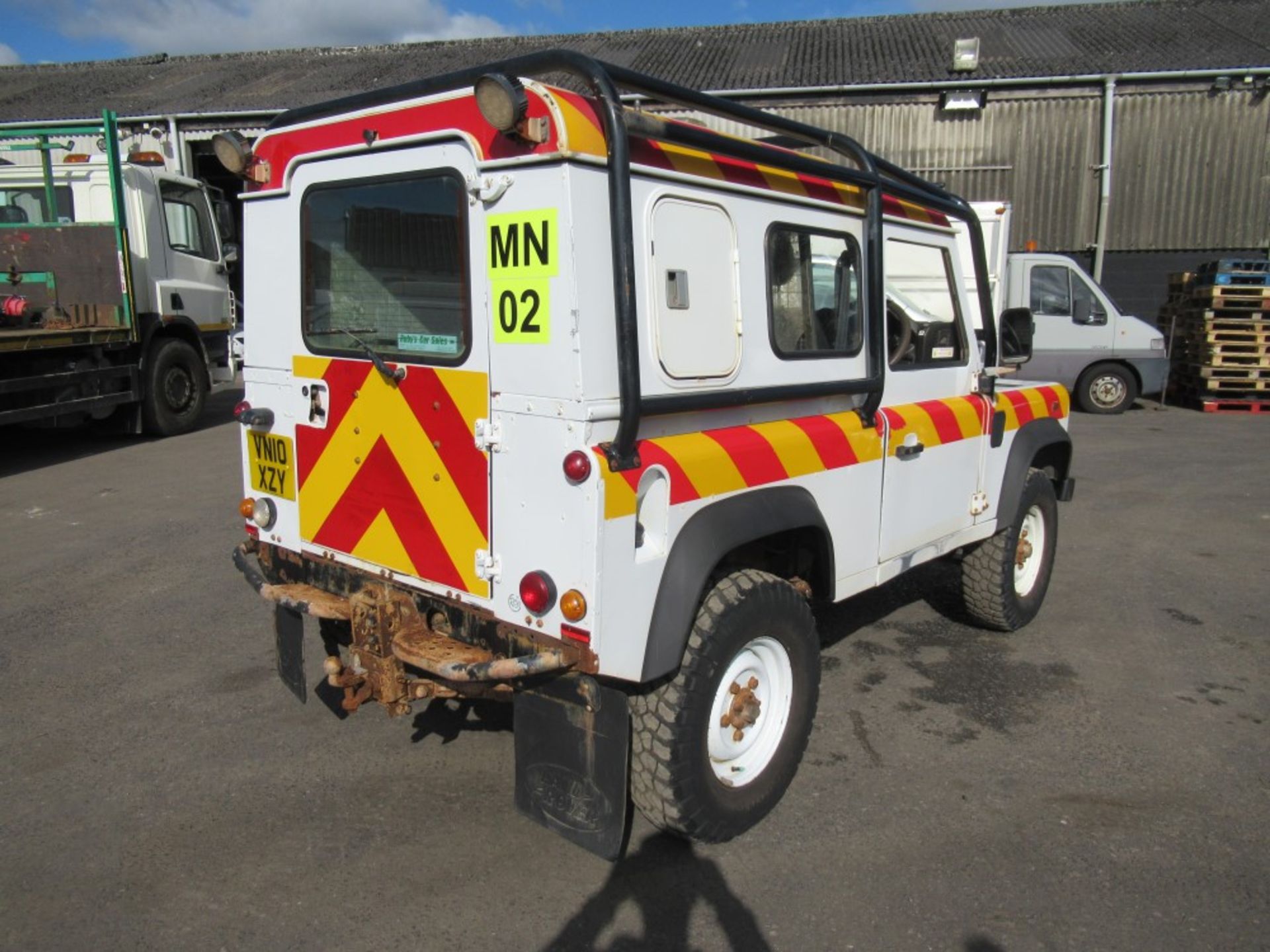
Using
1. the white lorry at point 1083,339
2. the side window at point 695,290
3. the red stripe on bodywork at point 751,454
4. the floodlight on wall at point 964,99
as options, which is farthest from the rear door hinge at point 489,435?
the floodlight on wall at point 964,99

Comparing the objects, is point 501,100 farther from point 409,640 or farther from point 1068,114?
point 1068,114

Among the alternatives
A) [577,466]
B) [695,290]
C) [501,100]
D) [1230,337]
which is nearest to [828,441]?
[695,290]

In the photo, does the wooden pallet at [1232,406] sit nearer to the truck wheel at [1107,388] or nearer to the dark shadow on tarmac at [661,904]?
the truck wheel at [1107,388]

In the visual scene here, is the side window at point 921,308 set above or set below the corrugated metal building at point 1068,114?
below

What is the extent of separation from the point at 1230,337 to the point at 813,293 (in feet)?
43.0

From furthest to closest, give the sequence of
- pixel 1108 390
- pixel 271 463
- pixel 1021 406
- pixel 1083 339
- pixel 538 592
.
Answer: pixel 1108 390, pixel 1083 339, pixel 1021 406, pixel 271 463, pixel 538 592

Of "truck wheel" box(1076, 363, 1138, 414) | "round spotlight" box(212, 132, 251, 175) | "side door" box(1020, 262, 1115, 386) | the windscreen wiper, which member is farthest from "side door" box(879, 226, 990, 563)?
"truck wheel" box(1076, 363, 1138, 414)

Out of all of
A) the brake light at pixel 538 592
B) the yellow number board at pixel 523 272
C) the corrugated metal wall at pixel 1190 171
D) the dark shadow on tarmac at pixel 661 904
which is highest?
the corrugated metal wall at pixel 1190 171

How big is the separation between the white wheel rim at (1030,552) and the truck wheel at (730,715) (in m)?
2.21

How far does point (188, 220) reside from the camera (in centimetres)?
1131

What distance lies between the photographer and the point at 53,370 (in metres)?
9.30

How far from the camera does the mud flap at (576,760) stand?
2789mm

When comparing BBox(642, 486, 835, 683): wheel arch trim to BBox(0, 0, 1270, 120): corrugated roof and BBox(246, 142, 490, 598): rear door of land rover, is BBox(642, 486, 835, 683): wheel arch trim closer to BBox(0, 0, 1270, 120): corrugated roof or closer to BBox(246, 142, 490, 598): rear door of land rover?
BBox(246, 142, 490, 598): rear door of land rover

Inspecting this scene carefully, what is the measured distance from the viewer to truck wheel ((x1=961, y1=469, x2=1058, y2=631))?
490 cm
